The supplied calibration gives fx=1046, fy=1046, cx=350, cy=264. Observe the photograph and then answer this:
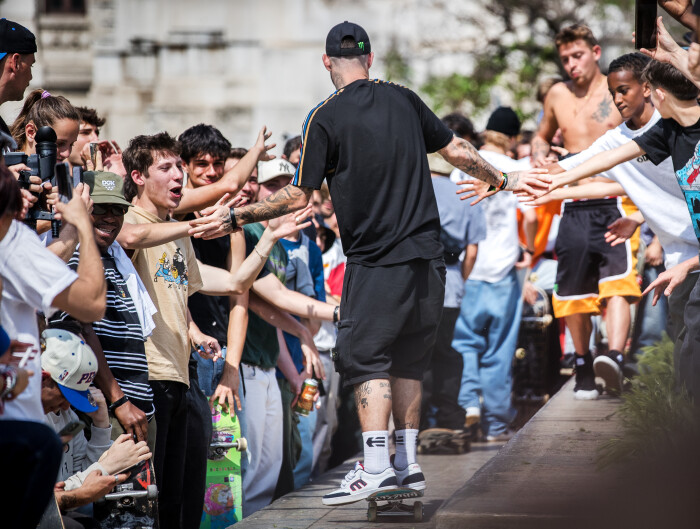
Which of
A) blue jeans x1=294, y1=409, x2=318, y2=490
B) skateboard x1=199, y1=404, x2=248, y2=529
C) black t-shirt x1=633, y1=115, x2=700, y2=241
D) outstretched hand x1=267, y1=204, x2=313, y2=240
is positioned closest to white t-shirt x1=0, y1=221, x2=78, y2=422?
outstretched hand x1=267, y1=204, x2=313, y2=240

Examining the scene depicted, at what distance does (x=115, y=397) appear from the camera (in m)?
4.81

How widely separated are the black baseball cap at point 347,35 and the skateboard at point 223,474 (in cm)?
224

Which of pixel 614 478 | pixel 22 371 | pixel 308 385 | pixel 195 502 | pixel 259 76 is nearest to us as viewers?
pixel 22 371

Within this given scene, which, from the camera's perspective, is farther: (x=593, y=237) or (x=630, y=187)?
(x=593, y=237)

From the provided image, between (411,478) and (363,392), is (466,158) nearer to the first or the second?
(363,392)

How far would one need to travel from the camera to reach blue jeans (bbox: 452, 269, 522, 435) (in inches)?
346

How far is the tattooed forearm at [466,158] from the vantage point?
5.79m

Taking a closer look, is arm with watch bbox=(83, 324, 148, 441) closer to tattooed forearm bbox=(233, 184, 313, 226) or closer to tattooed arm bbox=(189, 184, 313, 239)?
tattooed arm bbox=(189, 184, 313, 239)

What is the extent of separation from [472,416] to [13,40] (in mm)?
5013

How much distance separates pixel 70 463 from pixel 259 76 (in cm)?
2087

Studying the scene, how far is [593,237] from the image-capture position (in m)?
8.25

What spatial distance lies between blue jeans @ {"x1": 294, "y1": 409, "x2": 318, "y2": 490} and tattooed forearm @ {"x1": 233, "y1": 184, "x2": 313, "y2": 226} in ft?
8.24

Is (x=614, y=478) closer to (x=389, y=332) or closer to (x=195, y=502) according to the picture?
(x=389, y=332)

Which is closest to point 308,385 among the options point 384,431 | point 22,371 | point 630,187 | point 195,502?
point 195,502
